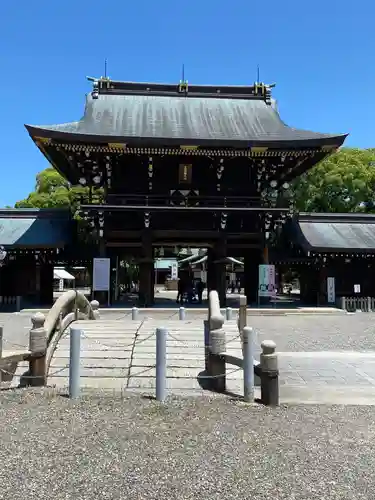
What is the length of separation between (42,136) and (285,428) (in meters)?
16.1

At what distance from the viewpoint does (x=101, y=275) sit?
1977cm

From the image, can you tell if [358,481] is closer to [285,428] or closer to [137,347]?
[285,428]

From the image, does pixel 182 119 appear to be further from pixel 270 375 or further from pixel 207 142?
pixel 270 375

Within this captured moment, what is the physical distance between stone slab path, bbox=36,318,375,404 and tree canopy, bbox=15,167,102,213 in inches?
1013

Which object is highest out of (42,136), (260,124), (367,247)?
(260,124)

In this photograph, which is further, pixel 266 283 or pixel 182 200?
pixel 182 200

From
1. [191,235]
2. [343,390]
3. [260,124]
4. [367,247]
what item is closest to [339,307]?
[367,247]

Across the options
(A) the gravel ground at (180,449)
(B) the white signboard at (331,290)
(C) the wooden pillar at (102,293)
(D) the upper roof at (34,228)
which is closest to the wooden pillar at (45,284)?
(D) the upper roof at (34,228)

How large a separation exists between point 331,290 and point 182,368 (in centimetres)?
1542

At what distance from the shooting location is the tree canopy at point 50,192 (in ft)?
116

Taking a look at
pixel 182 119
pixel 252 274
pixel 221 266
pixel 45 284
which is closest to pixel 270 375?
pixel 221 266

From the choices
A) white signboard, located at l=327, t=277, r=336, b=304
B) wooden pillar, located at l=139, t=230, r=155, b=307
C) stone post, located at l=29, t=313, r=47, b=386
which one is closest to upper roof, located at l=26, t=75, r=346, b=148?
wooden pillar, located at l=139, t=230, r=155, b=307

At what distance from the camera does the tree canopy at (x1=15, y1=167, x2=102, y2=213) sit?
3525 cm

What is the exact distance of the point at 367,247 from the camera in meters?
22.0
